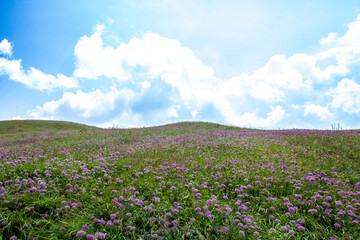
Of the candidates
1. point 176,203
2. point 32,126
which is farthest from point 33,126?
point 176,203

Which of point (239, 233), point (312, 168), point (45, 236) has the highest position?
point (312, 168)

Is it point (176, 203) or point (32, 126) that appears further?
point (32, 126)

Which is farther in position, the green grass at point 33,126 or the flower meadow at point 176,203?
the green grass at point 33,126

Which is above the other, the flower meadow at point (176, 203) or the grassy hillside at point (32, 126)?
the grassy hillside at point (32, 126)

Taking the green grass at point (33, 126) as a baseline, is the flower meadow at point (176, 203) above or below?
below

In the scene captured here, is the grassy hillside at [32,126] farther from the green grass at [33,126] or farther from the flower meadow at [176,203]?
the flower meadow at [176,203]

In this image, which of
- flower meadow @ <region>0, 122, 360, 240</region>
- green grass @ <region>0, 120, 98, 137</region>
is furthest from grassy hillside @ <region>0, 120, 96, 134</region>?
flower meadow @ <region>0, 122, 360, 240</region>

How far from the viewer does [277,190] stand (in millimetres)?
5422

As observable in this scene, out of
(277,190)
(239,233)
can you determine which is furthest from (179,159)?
(239,233)

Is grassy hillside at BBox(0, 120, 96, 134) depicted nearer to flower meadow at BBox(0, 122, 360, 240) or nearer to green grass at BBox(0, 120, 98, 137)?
green grass at BBox(0, 120, 98, 137)

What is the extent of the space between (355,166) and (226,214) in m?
7.24

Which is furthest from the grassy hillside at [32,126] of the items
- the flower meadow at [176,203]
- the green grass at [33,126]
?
the flower meadow at [176,203]

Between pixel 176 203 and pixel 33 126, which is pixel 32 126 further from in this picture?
pixel 176 203

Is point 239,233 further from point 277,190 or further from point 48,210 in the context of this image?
point 48,210
